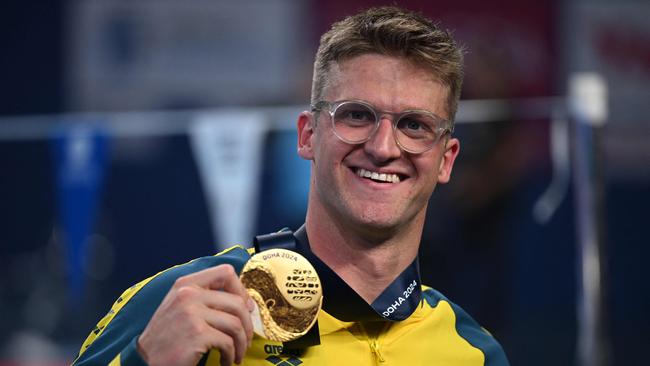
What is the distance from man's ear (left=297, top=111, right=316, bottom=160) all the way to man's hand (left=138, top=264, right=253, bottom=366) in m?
0.71

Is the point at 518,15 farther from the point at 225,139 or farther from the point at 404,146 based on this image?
the point at 404,146

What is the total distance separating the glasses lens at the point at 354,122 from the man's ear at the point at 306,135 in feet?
0.49

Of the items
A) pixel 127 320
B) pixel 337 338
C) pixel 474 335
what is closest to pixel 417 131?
pixel 337 338

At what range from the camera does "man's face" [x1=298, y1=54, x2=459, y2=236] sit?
261 centimetres

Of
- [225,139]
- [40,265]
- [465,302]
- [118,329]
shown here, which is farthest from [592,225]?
[40,265]

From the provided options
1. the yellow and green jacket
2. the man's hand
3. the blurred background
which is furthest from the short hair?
the blurred background

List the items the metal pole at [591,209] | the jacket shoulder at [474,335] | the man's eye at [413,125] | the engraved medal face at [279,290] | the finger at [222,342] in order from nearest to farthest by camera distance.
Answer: the finger at [222,342], the engraved medal face at [279,290], the man's eye at [413,125], the jacket shoulder at [474,335], the metal pole at [591,209]

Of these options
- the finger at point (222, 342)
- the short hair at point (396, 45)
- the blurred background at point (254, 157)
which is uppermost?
the short hair at point (396, 45)

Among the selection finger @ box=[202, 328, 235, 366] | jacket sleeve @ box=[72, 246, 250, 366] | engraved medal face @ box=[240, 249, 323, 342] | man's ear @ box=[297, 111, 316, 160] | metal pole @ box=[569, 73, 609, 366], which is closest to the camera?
finger @ box=[202, 328, 235, 366]

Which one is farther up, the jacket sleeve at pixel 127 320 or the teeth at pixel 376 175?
the teeth at pixel 376 175

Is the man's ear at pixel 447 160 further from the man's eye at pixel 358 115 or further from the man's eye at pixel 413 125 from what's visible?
the man's eye at pixel 358 115

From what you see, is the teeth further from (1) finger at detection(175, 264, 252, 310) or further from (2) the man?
(1) finger at detection(175, 264, 252, 310)

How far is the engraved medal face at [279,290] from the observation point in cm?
225

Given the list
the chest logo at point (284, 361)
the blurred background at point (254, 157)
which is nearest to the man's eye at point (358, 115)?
the chest logo at point (284, 361)
